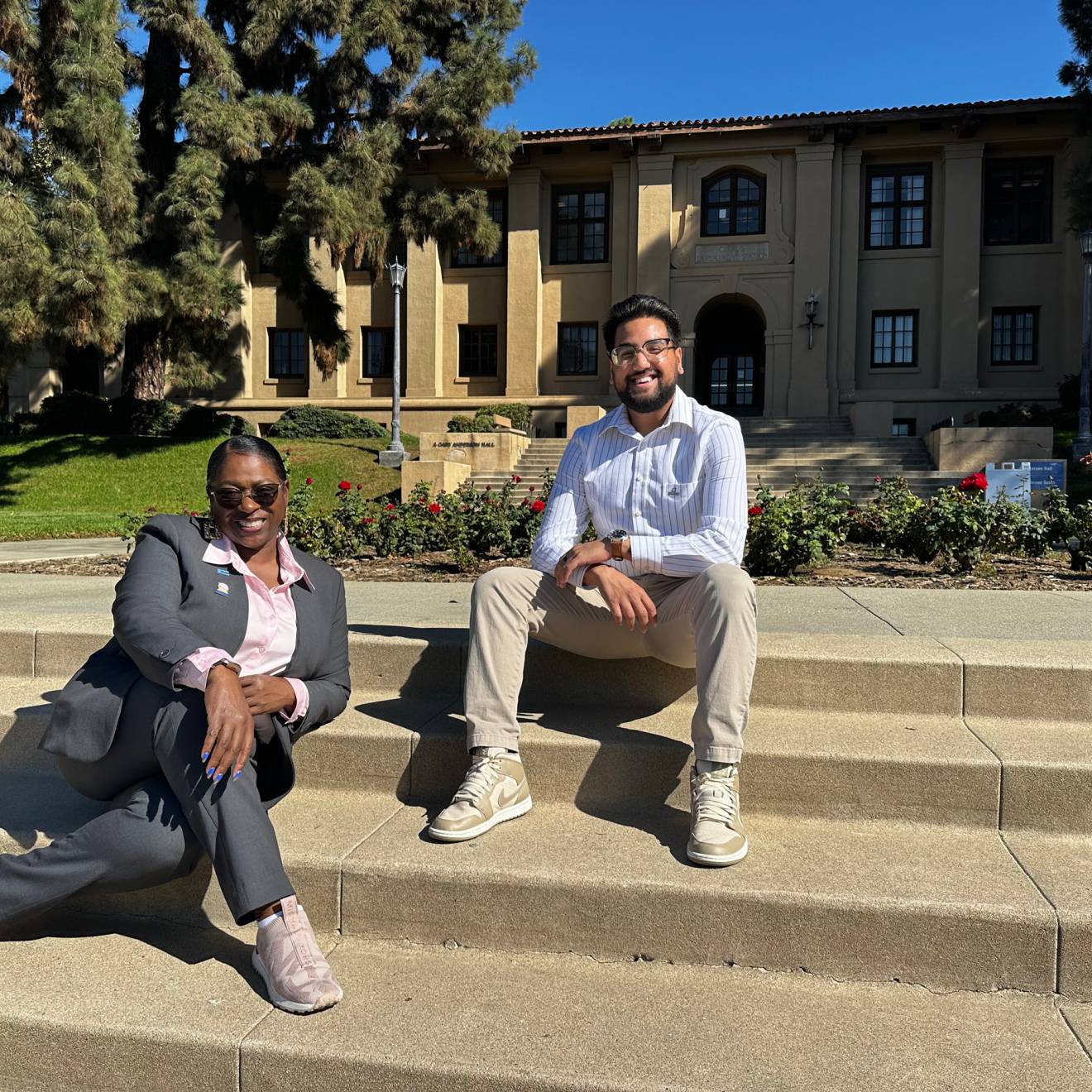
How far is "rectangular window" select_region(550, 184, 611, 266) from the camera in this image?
25.6 meters

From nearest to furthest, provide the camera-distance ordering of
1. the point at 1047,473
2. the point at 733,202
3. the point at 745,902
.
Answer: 1. the point at 745,902
2. the point at 1047,473
3. the point at 733,202

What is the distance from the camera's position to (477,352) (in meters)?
26.5

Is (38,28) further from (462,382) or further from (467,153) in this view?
(462,382)

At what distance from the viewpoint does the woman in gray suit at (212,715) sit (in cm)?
232

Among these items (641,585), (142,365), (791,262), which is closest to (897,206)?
(791,262)

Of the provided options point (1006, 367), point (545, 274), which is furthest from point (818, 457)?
point (545, 274)

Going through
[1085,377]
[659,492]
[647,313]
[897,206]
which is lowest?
[659,492]

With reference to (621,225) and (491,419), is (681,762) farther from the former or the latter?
(621,225)

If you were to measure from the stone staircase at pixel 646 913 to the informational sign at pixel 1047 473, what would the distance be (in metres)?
8.84

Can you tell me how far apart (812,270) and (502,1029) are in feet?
79.1

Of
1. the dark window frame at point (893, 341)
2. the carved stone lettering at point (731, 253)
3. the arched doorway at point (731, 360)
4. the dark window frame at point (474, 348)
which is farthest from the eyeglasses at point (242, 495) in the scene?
the arched doorway at point (731, 360)

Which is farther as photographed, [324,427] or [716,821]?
[324,427]

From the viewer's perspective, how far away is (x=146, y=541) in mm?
2715

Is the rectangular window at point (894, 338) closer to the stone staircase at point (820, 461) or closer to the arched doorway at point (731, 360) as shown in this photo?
the arched doorway at point (731, 360)
